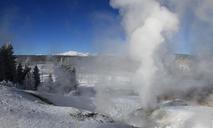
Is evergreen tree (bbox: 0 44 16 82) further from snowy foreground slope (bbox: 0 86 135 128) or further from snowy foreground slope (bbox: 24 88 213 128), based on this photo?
snowy foreground slope (bbox: 0 86 135 128)

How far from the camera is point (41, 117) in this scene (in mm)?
20109

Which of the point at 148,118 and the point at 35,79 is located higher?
the point at 35,79

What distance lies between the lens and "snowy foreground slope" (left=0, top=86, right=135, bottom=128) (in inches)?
739

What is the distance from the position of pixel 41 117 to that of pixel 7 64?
41818 millimetres

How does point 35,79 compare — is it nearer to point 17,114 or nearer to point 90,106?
point 90,106

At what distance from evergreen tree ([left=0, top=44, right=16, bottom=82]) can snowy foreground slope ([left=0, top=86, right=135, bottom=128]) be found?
3513 centimetres

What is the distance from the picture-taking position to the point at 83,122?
20719mm

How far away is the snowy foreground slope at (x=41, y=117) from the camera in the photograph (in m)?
18.8

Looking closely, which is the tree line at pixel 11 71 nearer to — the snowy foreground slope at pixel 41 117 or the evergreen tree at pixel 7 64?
the evergreen tree at pixel 7 64

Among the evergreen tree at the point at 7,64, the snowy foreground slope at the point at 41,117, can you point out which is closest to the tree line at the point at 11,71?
the evergreen tree at the point at 7,64

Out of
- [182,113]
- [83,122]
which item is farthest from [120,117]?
[83,122]

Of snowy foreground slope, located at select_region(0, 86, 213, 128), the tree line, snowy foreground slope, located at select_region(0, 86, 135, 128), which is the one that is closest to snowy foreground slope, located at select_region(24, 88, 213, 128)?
snowy foreground slope, located at select_region(0, 86, 213, 128)

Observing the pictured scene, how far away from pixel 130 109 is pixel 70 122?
2213 centimetres

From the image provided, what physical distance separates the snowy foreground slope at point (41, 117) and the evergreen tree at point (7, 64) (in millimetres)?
35128
